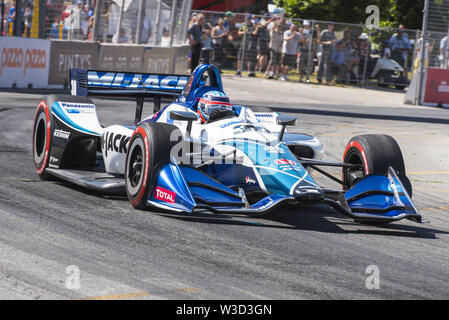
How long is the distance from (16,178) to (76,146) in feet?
2.35

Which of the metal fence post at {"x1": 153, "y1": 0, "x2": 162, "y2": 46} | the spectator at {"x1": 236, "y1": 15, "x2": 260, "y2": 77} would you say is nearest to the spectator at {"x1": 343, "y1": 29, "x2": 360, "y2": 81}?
the spectator at {"x1": 236, "y1": 15, "x2": 260, "y2": 77}

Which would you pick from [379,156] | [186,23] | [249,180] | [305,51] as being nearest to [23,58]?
[186,23]

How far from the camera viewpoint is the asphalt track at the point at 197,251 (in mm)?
4906

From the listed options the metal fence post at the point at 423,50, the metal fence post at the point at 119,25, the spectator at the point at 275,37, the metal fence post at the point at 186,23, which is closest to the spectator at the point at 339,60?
the spectator at the point at 275,37

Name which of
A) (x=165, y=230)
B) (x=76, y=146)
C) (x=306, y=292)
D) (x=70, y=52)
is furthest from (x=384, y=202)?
(x=70, y=52)

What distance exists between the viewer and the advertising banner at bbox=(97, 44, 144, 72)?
21.1 metres

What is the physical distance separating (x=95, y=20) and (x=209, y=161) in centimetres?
1405

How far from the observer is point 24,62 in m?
18.8

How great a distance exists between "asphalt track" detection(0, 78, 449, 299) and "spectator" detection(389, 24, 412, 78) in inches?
738

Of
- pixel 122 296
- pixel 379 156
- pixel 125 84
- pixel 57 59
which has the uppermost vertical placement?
pixel 57 59

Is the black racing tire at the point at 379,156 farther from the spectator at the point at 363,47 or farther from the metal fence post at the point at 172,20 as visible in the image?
the spectator at the point at 363,47

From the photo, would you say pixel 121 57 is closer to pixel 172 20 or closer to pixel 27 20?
pixel 27 20

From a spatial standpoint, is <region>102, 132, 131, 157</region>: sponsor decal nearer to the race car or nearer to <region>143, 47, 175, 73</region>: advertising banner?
the race car
